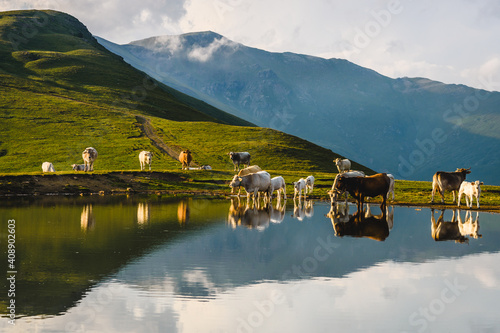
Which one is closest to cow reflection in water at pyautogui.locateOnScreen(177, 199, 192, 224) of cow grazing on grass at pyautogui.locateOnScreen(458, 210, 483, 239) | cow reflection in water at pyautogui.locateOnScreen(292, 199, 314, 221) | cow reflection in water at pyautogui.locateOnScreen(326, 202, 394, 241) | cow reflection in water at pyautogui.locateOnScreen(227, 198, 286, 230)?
cow reflection in water at pyautogui.locateOnScreen(227, 198, 286, 230)

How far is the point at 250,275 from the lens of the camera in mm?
21547

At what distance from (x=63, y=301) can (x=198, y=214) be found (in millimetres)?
24307

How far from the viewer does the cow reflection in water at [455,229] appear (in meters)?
31.4

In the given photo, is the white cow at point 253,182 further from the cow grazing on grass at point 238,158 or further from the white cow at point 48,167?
the white cow at point 48,167

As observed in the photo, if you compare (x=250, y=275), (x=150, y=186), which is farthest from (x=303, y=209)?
(x=150, y=186)

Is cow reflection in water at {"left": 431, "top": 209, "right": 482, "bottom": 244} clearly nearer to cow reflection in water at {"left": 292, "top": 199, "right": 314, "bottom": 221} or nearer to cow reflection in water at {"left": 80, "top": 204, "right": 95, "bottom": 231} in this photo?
cow reflection in water at {"left": 292, "top": 199, "right": 314, "bottom": 221}

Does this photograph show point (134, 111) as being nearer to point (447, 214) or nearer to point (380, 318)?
point (447, 214)

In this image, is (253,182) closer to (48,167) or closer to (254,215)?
(254,215)

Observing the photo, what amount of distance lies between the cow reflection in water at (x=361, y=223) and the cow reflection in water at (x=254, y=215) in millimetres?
4444

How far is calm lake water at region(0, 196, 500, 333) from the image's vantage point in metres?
16.3

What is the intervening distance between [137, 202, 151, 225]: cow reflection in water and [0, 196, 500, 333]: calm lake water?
295mm

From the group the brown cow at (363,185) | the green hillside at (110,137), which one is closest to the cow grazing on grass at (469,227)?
the brown cow at (363,185)

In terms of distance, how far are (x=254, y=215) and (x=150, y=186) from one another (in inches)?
1163

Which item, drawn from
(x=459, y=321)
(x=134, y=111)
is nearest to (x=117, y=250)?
(x=459, y=321)
